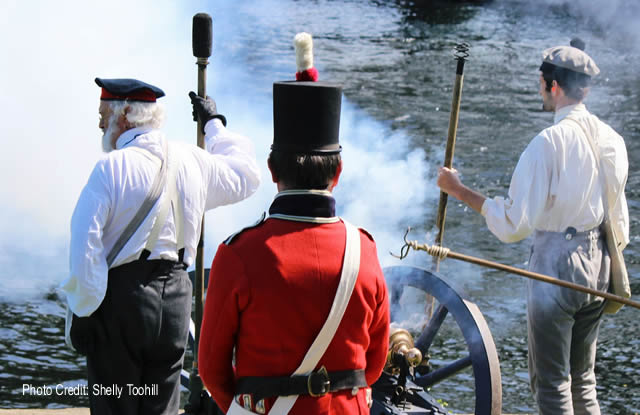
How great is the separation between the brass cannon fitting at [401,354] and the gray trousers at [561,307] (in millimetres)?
458

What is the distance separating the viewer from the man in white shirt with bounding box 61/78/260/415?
2.90 metres

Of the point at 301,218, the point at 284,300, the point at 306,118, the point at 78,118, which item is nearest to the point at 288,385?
the point at 284,300

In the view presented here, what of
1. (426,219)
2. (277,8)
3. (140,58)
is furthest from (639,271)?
(277,8)

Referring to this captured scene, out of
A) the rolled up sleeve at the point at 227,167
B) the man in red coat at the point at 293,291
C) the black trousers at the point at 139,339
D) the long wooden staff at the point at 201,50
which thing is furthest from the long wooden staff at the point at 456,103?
the man in red coat at the point at 293,291

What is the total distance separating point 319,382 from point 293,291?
24 cm

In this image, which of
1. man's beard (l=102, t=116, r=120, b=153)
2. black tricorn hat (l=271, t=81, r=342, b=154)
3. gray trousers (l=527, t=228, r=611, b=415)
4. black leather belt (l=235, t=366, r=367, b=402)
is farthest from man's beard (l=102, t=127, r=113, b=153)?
gray trousers (l=527, t=228, r=611, b=415)

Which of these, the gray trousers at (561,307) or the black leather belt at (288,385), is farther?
the gray trousers at (561,307)

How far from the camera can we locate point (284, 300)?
2.19 m

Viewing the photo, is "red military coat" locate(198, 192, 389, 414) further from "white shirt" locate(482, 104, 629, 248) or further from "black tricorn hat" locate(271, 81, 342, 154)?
"white shirt" locate(482, 104, 629, 248)

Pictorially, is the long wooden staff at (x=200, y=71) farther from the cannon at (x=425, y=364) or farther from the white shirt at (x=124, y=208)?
the white shirt at (x=124, y=208)

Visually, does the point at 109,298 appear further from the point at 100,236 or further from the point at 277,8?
the point at 277,8

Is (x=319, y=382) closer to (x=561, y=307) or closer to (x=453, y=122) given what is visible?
(x=561, y=307)

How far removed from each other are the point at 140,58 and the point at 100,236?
5557 mm

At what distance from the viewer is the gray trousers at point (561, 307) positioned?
340cm
